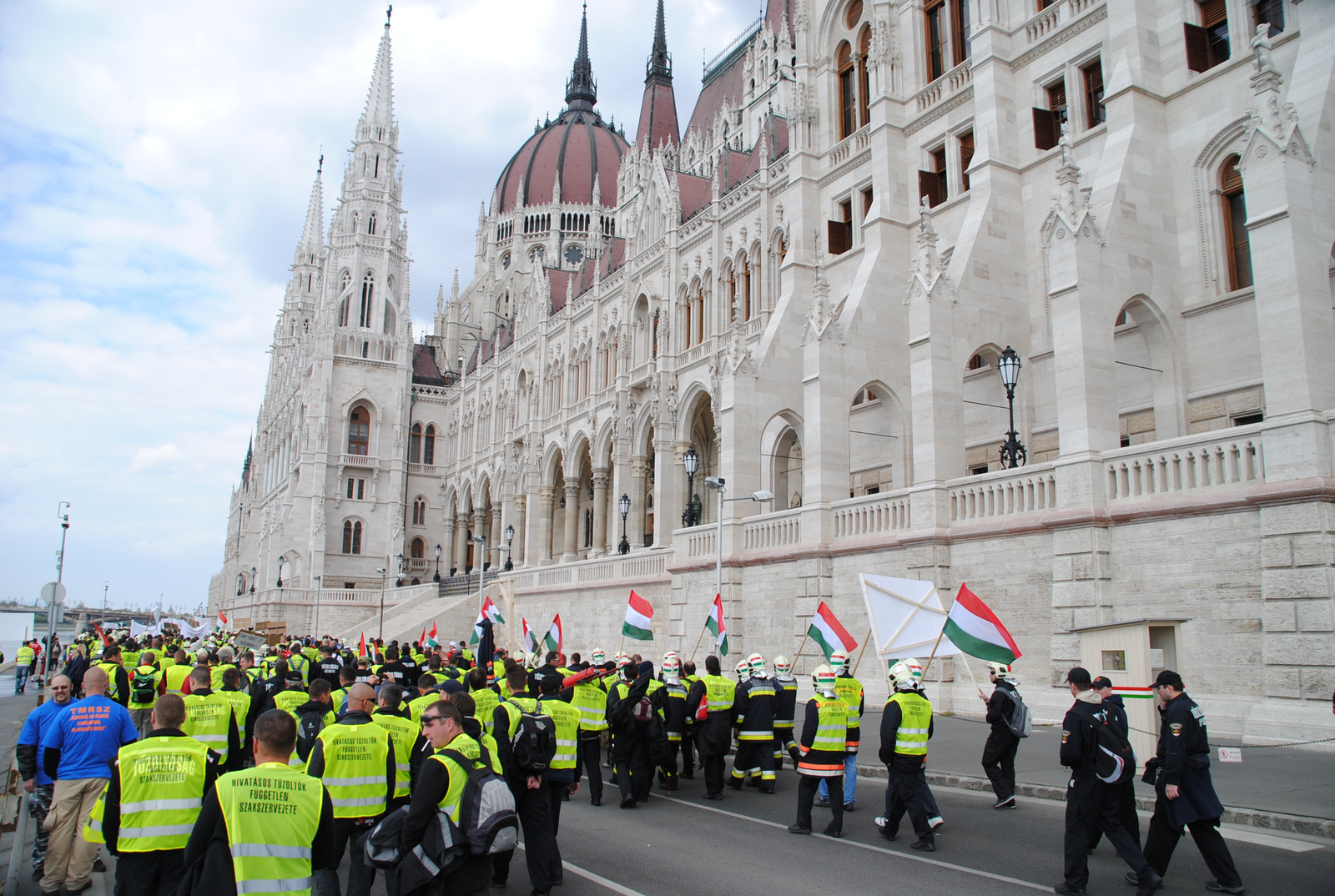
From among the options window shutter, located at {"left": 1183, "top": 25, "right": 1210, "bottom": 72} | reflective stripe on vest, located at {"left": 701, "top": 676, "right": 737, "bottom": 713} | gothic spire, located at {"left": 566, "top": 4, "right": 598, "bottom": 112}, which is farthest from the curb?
gothic spire, located at {"left": 566, "top": 4, "right": 598, "bottom": 112}

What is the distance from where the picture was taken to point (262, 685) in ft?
34.4

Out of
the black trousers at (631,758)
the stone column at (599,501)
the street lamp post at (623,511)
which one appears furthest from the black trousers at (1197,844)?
the stone column at (599,501)

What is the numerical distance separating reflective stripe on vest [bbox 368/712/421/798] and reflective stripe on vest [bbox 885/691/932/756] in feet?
13.9

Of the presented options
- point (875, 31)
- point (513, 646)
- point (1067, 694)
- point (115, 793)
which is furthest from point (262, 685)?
point (513, 646)

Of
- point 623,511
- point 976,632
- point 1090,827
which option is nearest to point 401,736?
point 1090,827

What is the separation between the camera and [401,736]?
7.06 metres

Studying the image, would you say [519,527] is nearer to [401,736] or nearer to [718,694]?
[718,694]

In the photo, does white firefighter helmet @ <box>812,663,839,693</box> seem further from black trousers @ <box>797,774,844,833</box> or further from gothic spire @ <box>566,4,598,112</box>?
gothic spire @ <box>566,4,598,112</box>

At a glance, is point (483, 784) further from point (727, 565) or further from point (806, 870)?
point (727, 565)

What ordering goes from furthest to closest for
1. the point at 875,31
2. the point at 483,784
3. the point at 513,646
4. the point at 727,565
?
the point at 513,646 < the point at 875,31 < the point at 727,565 < the point at 483,784

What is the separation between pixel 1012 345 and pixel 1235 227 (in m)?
4.85

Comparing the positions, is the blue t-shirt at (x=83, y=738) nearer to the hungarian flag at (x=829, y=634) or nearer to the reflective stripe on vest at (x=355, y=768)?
the reflective stripe on vest at (x=355, y=768)

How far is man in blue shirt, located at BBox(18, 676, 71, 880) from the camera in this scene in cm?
748

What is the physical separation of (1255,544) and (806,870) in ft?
29.7
